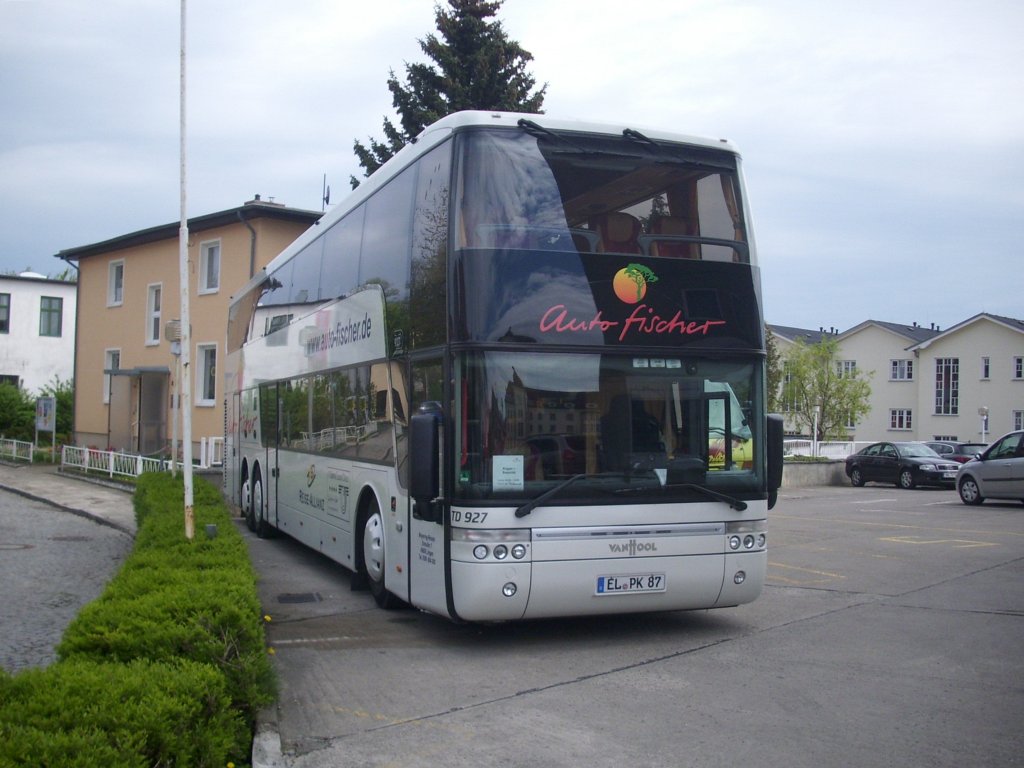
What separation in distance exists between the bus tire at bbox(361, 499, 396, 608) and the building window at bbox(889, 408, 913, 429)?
195ft

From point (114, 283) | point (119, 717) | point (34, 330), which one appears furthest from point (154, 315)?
point (119, 717)

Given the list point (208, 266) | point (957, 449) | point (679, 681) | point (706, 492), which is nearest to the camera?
point (679, 681)

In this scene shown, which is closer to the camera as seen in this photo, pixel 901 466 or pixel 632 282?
pixel 632 282

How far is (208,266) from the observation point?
31641 mm

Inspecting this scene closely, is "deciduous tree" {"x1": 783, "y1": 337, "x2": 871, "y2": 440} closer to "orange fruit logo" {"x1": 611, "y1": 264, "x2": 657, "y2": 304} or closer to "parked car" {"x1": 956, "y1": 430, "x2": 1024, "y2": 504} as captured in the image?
"parked car" {"x1": 956, "y1": 430, "x2": 1024, "y2": 504}

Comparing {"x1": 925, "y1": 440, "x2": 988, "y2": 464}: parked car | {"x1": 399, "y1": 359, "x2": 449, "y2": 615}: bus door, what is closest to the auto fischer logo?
{"x1": 399, "y1": 359, "x2": 449, "y2": 615}: bus door

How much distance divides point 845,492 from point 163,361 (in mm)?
21851

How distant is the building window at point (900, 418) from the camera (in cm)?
6391

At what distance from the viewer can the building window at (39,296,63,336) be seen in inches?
2117

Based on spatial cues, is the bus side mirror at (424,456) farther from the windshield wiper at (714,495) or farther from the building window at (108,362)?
the building window at (108,362)

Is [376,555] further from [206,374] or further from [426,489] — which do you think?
[206,374]

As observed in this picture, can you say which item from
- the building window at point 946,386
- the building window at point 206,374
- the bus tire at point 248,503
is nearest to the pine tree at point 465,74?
the building window at point 206,374

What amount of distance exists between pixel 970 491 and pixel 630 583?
62.8 feet

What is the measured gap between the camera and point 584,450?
25.6 ft
